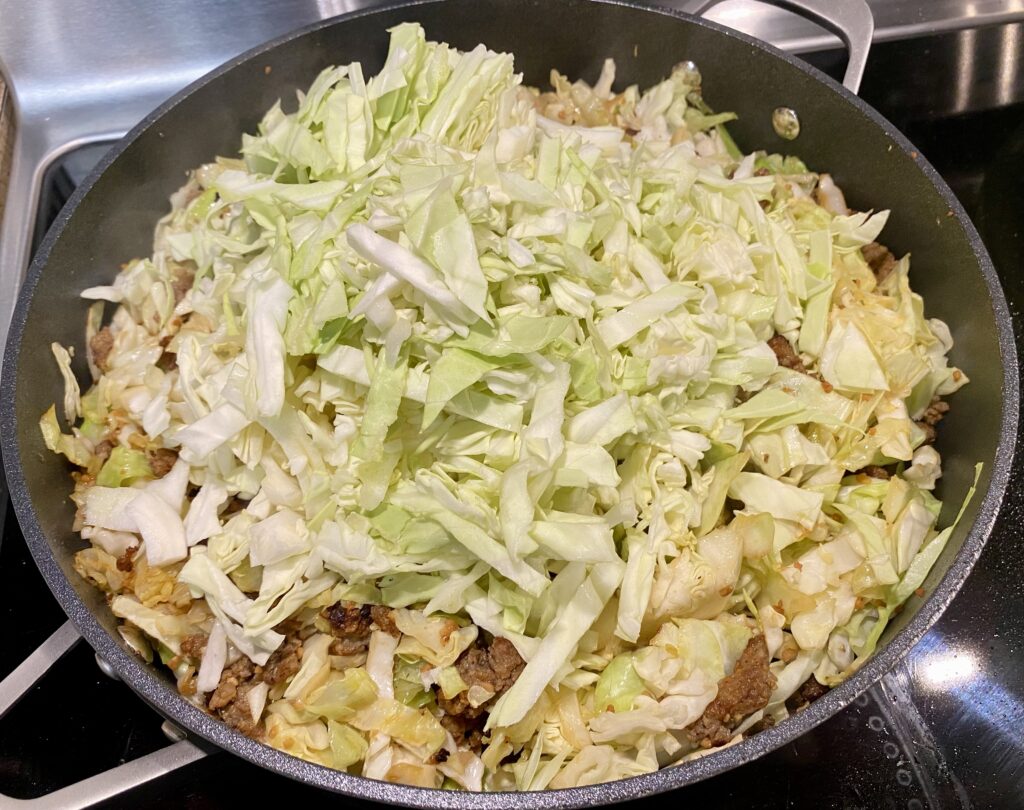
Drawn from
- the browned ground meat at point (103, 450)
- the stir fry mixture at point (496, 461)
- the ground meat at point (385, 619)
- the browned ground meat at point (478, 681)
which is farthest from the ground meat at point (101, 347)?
the browned ground meat at point (478, 681)

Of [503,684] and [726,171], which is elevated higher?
[726,171]

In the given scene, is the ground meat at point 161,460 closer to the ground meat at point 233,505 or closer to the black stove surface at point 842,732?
the ground meat at point 233,505

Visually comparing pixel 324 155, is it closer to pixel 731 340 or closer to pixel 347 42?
pixel 347 42

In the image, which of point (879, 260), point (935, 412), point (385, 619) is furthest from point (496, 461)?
point (879, 260)

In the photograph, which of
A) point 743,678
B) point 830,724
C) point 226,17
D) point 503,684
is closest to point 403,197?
point 503,684

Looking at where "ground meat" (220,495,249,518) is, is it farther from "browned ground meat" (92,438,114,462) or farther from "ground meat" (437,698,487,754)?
"ground meat" (437,698,487,754)
